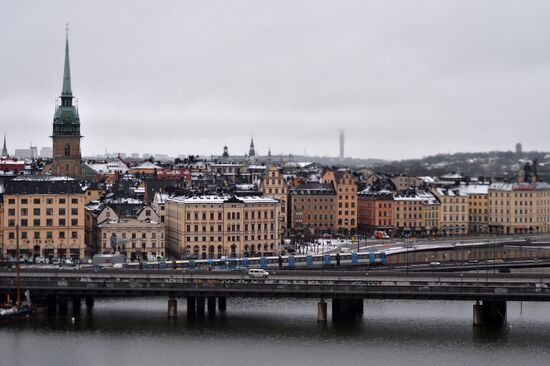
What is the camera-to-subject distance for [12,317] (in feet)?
195

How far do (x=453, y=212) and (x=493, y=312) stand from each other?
204 feet

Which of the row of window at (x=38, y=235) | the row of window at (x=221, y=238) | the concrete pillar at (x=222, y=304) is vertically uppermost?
the row of window at (x=38, y=235)

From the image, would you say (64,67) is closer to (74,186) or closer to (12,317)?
(74,186)

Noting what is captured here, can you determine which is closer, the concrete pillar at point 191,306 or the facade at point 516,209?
the concrete pillar at point 191,306

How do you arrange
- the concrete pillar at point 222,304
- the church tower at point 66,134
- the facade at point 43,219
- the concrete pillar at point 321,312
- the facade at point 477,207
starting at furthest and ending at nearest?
the facade at point 477,207
the church tower at point 66,134
the facade at point 43,219
the concrete pillar at point 222,304
the concrete pillar at point 321,312

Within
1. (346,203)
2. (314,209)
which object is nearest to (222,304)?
(314,209)

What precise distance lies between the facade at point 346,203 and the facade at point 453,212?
10229 mm

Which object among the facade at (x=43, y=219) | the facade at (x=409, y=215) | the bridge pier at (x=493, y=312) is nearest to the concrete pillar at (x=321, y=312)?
the bridge pier at (x=493, y=312)

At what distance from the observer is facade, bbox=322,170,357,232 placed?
116812mm

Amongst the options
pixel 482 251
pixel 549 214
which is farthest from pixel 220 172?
pixel 482 251

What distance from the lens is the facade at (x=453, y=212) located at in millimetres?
120562

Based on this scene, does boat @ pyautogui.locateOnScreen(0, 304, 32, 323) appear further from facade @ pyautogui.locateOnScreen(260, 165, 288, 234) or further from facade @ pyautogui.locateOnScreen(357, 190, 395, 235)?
facade @ pyautogui.locateOnScreen(357, 190, 395, 235)

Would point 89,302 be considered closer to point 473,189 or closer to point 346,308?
point 346,308

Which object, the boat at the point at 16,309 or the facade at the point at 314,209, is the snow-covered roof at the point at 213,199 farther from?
the boat at the point at 16,309
